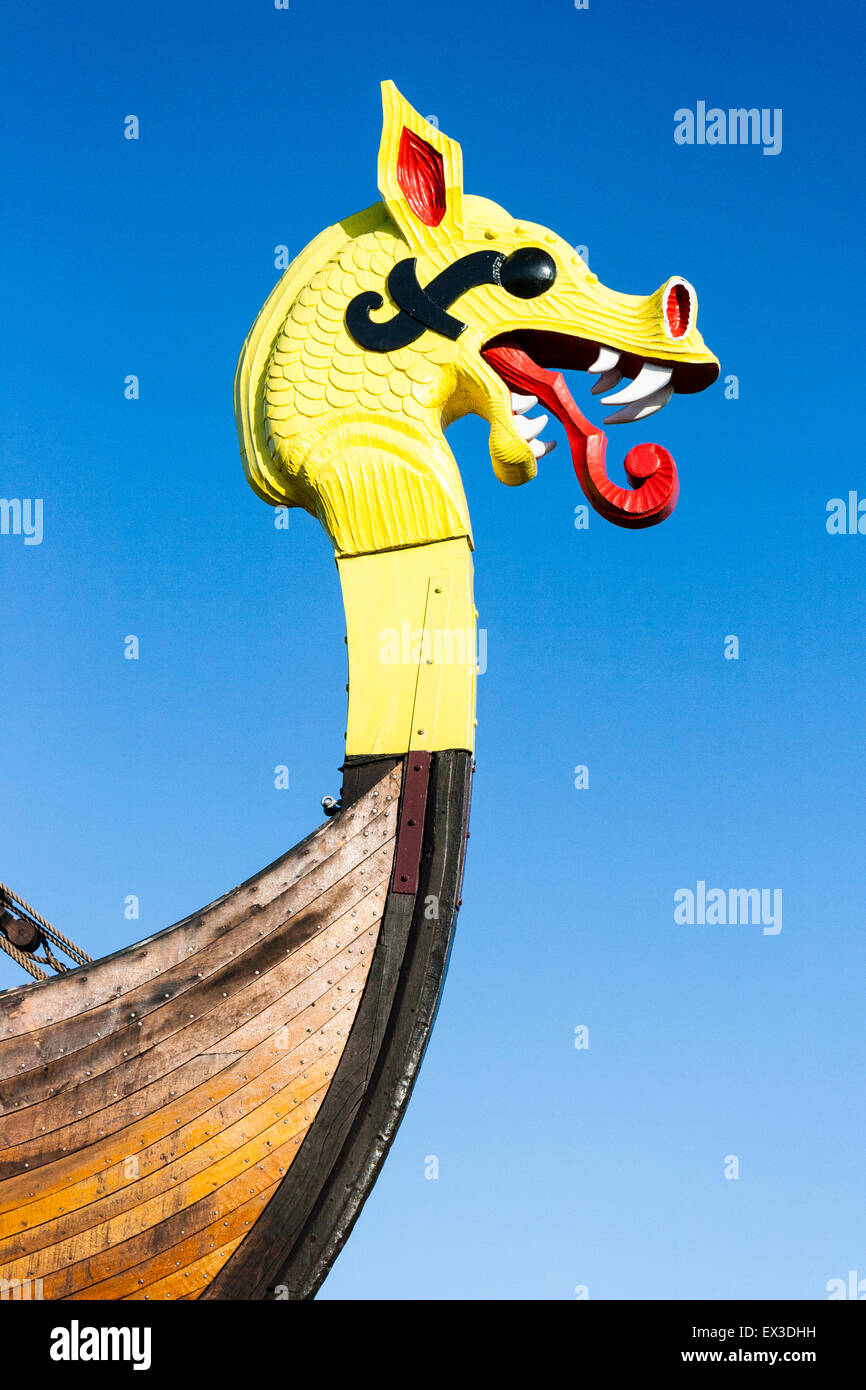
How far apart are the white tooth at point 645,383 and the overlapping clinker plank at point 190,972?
8.69ft

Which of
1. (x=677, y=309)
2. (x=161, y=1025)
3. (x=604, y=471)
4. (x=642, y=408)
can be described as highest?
Answer: (x=677, y=309)

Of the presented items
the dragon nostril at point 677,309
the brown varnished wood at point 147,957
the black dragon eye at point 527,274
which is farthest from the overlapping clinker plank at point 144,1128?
the dragon nostril at point 677,309

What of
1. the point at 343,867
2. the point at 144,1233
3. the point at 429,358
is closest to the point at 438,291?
the point at 429,358

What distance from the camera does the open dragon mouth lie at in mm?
7398

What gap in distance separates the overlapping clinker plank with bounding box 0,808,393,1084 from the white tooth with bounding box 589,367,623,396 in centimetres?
270

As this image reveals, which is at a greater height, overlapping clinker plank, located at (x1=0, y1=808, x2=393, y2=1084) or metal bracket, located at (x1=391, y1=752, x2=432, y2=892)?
metal bracket, located at (x1=391, y1=752, x2=432, y2=892)

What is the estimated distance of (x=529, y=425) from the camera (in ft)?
24.9

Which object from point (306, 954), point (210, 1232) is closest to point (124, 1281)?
point (210, 1232)

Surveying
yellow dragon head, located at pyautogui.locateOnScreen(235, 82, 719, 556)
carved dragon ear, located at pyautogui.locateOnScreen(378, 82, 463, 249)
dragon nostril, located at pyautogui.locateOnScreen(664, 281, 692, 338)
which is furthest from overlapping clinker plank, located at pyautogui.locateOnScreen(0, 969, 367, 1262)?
carved dragon ear, located at pyautogui.locateOnScreen(378, 82, 463, 249)

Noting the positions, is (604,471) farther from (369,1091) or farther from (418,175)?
(369,1091)

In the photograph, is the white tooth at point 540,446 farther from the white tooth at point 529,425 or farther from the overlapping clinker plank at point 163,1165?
the overlapping clinker plank at point 163,1165

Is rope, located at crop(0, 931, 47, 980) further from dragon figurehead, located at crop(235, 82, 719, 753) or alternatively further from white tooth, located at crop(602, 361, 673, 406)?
white tooth, located at crop(602, 361, 673, 406)

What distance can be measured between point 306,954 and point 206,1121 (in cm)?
79

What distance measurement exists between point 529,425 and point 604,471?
46cm
